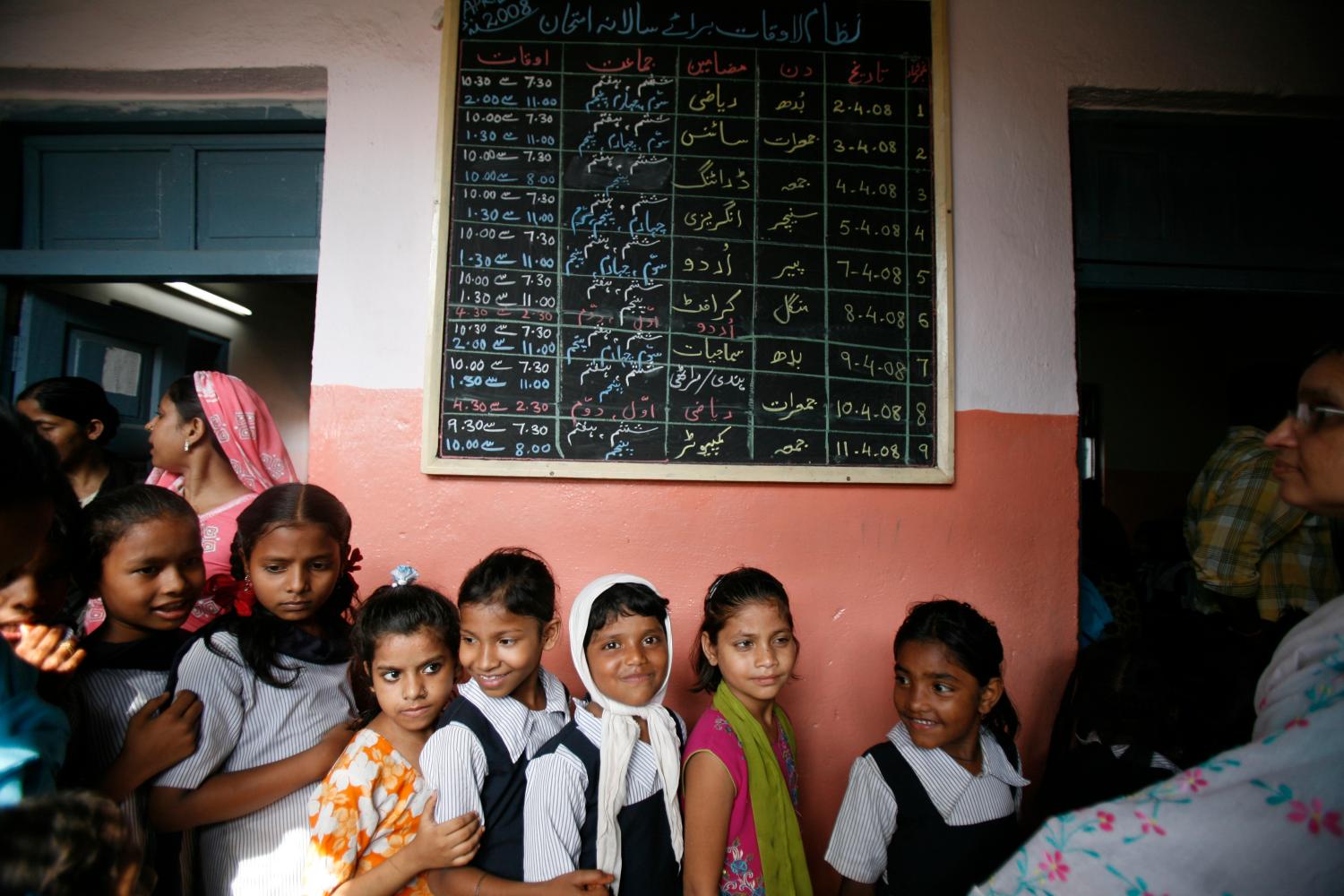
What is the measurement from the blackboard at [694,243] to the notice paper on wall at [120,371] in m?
1.61

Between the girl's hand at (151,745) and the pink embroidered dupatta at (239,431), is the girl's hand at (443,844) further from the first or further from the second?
the pink embroidered dupatta at (239,431)

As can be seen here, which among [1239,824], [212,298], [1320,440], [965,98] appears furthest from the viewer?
[212,298]

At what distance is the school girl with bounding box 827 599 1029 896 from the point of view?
174cm

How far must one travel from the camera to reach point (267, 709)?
168 cm

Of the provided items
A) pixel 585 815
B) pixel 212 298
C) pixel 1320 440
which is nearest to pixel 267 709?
pixel 585 815

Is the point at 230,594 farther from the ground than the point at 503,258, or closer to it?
closer to it

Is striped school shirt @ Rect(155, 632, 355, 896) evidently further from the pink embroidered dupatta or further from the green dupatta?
the green dupatta

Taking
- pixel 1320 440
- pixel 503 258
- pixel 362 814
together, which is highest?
pixel 503 258

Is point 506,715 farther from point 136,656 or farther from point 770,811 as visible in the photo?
point 136,656

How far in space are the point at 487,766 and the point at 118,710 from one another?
2.55ft

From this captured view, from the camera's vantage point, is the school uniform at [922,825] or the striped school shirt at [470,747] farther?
the school uniform at [922,825]

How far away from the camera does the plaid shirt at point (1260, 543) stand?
2.51 metres

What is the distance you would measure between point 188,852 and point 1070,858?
1802 mm

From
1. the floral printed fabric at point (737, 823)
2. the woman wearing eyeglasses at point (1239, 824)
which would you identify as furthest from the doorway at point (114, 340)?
the woman wearing eyeglasses at point (1239, 824)
